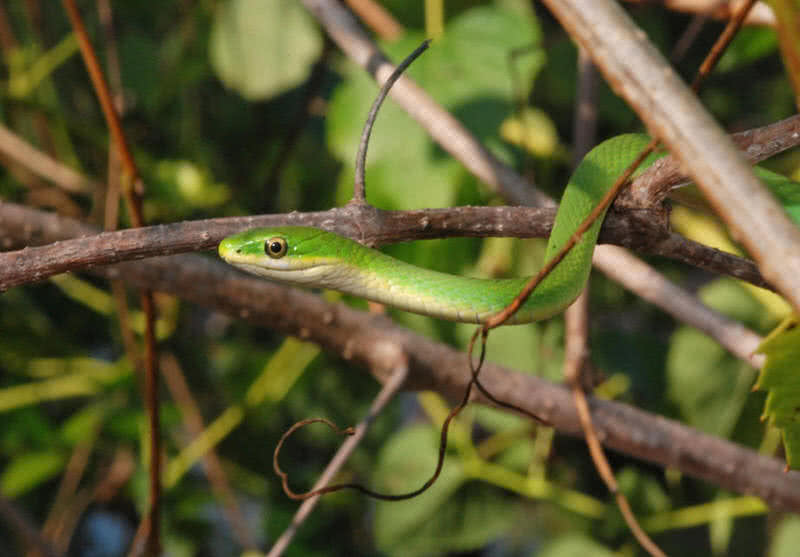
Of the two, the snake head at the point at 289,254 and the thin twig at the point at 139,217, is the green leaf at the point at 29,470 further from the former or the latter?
the snake head at the point at 289,254

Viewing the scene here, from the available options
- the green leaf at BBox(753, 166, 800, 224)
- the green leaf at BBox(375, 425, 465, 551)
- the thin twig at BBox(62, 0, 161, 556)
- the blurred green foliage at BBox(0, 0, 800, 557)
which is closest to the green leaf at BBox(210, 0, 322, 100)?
the blurred green foliage at BBox(0, 0, 800, 557)

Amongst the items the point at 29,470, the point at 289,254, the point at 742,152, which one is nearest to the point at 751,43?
the point at 742,152

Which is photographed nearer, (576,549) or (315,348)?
(576,549)

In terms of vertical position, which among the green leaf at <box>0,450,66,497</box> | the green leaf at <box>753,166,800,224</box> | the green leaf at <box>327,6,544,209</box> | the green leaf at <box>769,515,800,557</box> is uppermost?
the green leaf at <box>327,6,544,209</box>

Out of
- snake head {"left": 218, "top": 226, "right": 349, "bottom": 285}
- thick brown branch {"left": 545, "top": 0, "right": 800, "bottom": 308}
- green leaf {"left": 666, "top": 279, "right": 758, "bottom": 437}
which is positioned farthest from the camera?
green leaf {"left": 666, "top": 279, "right": 758, "bottom": 437}

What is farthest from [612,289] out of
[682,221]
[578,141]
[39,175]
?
[39,175]

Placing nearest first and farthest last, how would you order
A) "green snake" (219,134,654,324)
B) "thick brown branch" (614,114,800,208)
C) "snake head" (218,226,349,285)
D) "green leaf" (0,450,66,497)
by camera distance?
"thick brown branch" (614,114,800,208) < "green snake" (219,134,654,324) < "snake head" (218,226,349,285) < "green leaf" (0,450,66,497)

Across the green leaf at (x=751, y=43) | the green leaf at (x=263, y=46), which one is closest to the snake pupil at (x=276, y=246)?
the green leaf at (x=263, y=46)

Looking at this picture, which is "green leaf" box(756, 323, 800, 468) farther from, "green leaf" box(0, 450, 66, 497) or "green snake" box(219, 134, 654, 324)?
"green leaf" box(0, 450, 66, 497)

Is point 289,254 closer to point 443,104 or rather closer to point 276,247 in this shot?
point 276,247
